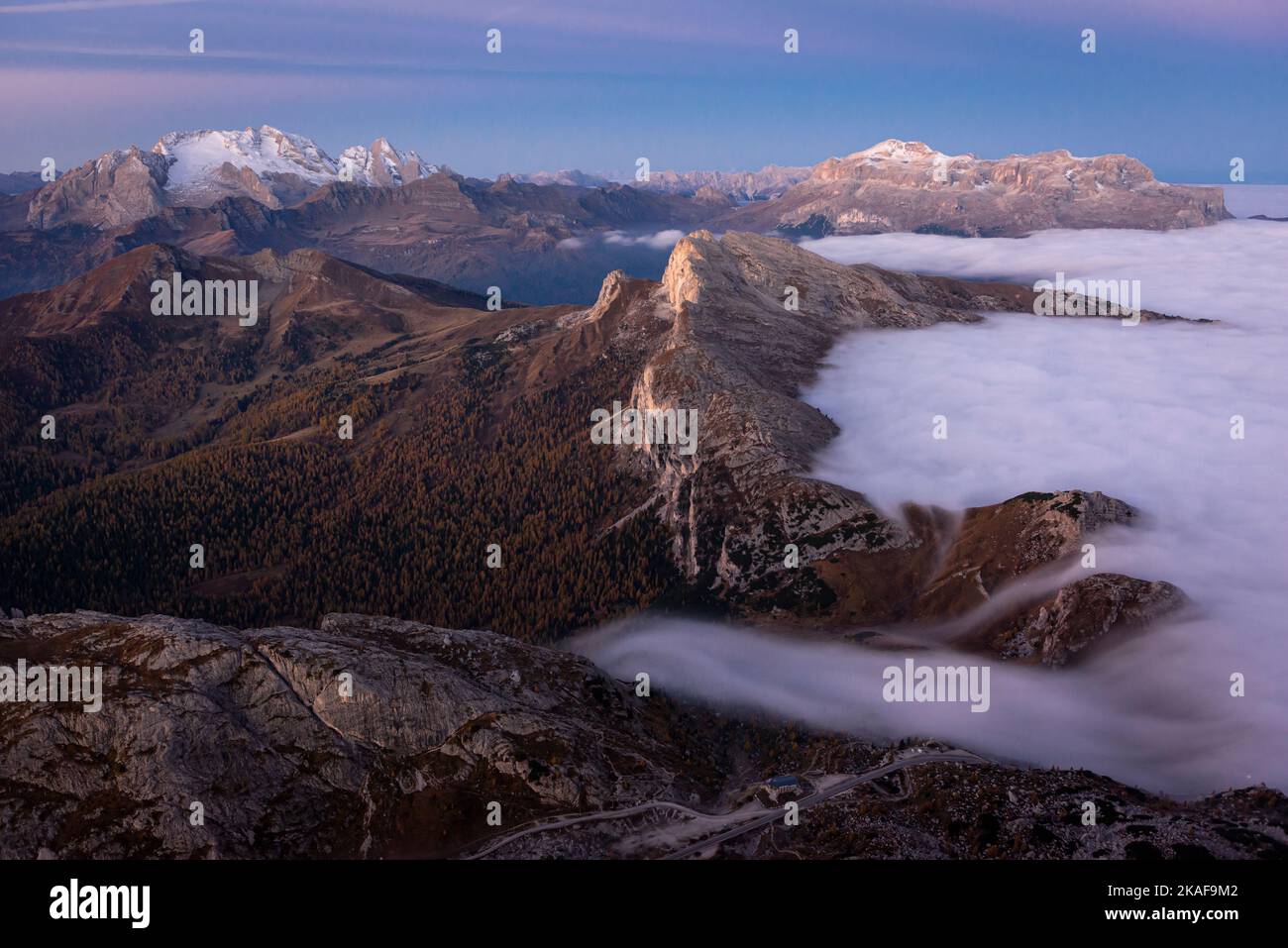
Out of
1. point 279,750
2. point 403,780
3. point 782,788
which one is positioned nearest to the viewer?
point 782,788

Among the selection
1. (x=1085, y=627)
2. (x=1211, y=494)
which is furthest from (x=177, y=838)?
(x=1211, y=494)

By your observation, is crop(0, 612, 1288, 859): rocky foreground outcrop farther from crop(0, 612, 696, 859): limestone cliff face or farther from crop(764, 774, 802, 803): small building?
crop(764, 774, 802, 803): small building

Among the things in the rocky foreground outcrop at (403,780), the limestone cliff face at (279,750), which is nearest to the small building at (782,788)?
the rocky foreground outcrop at (403,780)

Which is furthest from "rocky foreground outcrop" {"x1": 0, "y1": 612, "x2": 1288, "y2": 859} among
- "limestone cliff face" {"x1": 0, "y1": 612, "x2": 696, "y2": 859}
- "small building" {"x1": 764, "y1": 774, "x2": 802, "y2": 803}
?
"small building" {"x1": 764, "y1": 774, "x2": 802, "y2": 803}

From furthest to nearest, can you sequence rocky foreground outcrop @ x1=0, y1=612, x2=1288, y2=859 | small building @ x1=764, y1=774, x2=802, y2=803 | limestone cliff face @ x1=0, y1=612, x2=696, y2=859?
1. small building @ x1=764, y1=774, x2=802, y2=803
2. limestone cliff face @ x1=0, y1=612, x2=696, y2=859
3. rocky foreground outcrop @ x1=0, y1=612, x2=1288, y2=859

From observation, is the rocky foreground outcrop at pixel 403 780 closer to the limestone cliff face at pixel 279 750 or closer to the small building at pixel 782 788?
the limestone cliff face at pixel 279 750

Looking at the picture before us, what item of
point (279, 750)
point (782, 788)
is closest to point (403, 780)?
point (279, 750)

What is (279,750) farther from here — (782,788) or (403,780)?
(782,788)

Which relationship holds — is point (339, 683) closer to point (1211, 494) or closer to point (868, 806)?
point (868, 806)

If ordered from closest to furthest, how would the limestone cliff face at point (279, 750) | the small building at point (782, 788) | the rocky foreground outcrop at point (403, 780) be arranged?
the rocky foreground outcrop at point (403, 780) → the limestone cliff face at point (279, 750) → the small building at point (782, 788)
